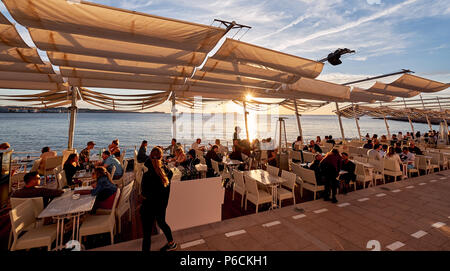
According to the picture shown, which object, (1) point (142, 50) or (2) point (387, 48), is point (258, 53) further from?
(2) point (387, 48)

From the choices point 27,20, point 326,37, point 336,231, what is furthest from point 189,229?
point 326,37

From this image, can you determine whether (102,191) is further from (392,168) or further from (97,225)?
(392,168)

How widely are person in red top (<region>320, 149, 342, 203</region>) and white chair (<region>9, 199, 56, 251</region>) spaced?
4935 mm

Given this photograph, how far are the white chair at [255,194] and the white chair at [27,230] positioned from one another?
10.0ft

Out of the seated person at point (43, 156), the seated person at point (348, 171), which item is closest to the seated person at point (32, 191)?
the seated person at point (43, 156)

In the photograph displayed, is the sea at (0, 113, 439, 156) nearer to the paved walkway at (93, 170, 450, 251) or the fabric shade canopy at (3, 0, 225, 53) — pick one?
the paved walkway at (93, 170, 450, 251)

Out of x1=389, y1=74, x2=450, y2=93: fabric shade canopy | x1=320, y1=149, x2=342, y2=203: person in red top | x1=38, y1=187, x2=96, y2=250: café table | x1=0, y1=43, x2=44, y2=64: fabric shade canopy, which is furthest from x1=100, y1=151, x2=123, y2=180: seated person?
x1=389, y1=74, x2=450, y2=93: fabric shade canopy

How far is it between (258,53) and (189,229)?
11.9 ft

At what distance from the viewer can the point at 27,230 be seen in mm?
2482

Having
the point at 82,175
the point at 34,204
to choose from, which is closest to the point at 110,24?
the point at 34,204

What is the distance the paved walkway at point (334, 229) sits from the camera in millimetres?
2803

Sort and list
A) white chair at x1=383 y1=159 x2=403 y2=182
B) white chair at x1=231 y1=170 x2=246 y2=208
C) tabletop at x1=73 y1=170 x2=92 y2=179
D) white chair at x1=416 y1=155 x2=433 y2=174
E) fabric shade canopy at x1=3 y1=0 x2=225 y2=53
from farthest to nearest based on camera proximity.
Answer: white chair at x1=416 y1=155 x2=433 y2=174, white chair at x1=383 y1=159 x2=403 y2=182, tabletop at x1=73 y1=170 x2=92 y2=179, white chair at x1=231 y1=170 x2=246 y2=208, fabric shade canopy at x1=3 y1=0 x2=225 y2=53

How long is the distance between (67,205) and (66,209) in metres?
0.17

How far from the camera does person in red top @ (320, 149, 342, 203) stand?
4.32 m
